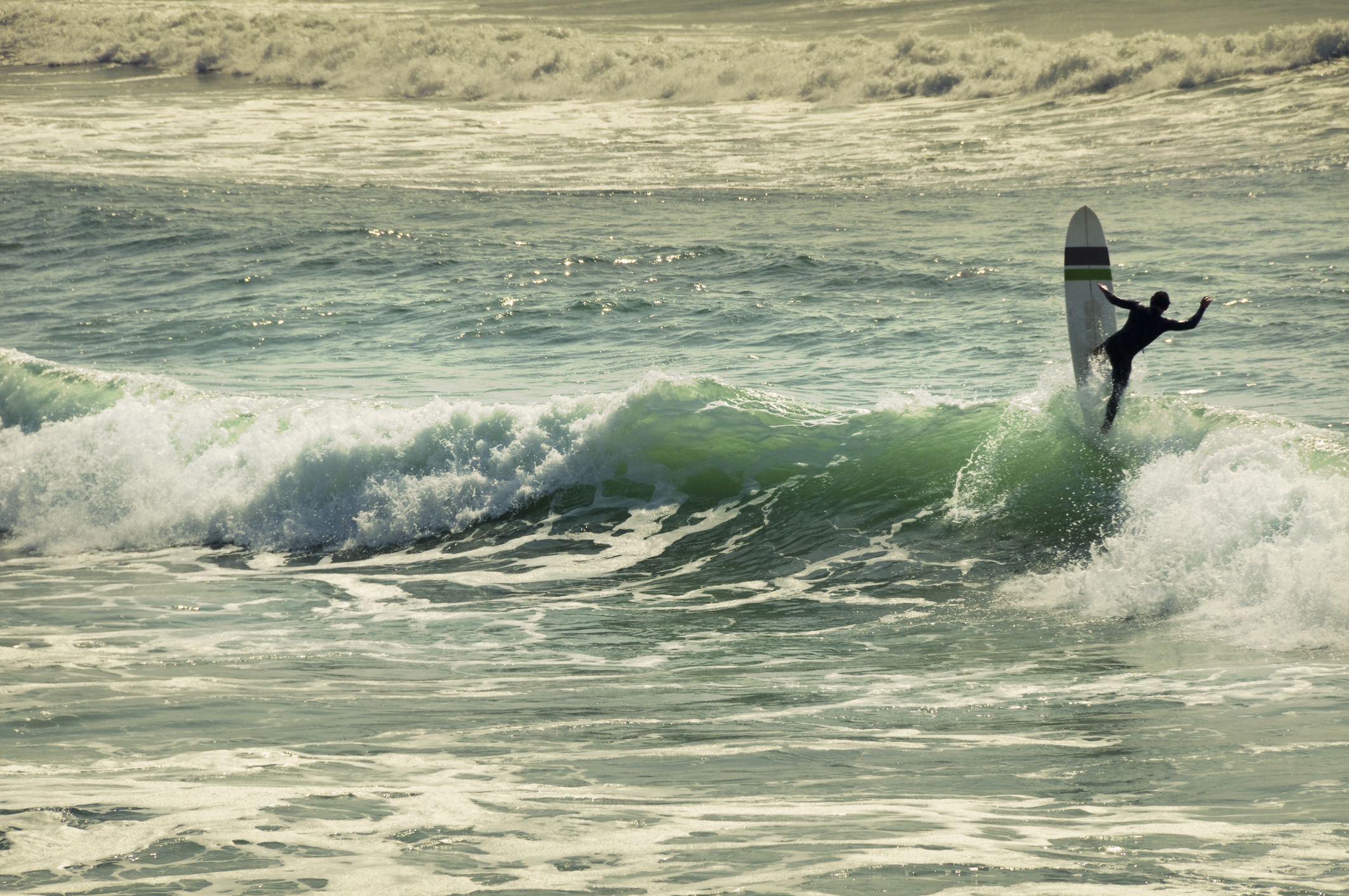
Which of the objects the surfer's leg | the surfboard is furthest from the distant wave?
the surfer's leg

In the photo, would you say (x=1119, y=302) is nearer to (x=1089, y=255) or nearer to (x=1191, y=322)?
(x=1191, y=322)

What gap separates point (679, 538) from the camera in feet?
32.1

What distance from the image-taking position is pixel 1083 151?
2845 cm

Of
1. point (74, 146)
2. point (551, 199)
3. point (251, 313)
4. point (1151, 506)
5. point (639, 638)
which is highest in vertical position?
point (74, 146)

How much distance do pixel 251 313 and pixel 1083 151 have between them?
20488 mm

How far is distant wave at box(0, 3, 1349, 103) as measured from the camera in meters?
35.3

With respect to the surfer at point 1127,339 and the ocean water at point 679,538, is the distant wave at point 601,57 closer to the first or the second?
the ocean water at point 679,538

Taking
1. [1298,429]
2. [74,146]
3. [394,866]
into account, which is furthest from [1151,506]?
[74,146]

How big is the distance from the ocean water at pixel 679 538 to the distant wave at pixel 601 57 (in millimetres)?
8878

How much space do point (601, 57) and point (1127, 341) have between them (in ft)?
126

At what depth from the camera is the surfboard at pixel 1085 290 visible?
10.3 m

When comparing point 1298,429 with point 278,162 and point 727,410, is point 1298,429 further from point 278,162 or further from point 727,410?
point 278,162

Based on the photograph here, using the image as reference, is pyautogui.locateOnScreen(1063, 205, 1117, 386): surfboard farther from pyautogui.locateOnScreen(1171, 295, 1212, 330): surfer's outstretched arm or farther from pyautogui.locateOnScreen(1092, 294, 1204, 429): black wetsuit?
pyautogui.locateOnScreen(1171, 295, 1212, 330): surfer's outstretched arm

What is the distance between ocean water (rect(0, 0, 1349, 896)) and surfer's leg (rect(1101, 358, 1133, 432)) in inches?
11.5
